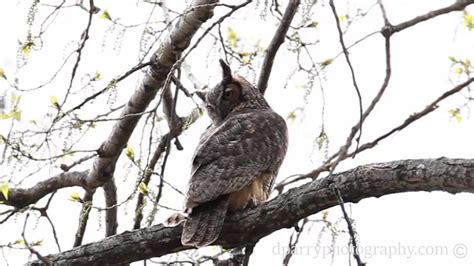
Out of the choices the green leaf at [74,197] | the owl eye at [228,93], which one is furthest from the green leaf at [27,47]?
the owl eye at [228,93]

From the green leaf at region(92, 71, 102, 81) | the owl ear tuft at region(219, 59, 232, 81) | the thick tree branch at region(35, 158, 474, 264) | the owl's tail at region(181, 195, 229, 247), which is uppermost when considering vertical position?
the owl ear tuft at region(219, 59, 232, 81)

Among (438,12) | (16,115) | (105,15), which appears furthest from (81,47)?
(438,12)

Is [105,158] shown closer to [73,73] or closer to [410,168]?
[73,73]

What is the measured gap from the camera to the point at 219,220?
11.6 feet

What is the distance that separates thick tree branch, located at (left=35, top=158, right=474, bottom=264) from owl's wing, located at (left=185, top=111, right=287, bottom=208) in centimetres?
26

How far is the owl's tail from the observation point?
11.3 ft

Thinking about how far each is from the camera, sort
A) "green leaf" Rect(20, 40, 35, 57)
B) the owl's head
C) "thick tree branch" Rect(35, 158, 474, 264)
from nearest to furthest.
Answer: "thick tree branch" Rect(35, 158, 474, 264), "green leaf" Rect(20, 40, 35, 57), the owl's head

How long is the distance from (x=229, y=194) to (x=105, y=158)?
0.89 m

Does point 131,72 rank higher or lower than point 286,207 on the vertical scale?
higher

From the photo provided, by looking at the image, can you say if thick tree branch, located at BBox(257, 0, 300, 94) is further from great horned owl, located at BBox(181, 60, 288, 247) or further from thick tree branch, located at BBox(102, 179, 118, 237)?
thick tree branch, located at BBox(102, 179, 118, 237)

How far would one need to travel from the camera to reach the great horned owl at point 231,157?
364cm

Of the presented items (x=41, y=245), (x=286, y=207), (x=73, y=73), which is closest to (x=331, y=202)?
(x=286, y=207)

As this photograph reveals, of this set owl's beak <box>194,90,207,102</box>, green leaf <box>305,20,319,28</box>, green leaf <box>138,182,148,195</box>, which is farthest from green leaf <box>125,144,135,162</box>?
green leaf <box>305,20,319,28</box>

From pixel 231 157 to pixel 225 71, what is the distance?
95 cm
